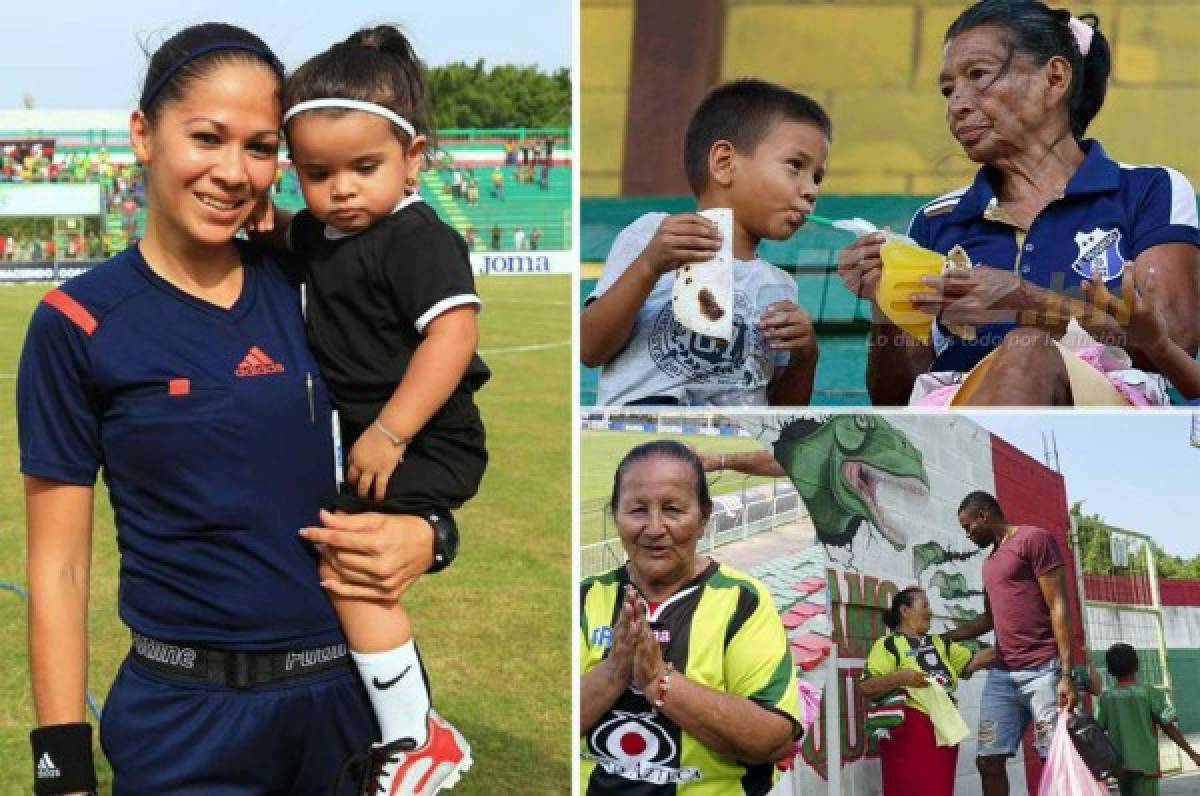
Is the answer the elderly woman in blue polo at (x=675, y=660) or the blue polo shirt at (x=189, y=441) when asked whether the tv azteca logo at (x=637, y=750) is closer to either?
the elderly woman in blue polo at (x=675, y=660)

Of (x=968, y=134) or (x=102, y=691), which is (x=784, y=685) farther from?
(x=102, y=691)

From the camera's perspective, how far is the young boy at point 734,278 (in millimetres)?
2859

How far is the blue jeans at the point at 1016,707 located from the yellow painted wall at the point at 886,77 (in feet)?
2.99

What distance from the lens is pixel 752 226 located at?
2.88 metres

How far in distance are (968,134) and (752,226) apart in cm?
43

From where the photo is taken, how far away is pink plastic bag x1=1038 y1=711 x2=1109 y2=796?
2.75 metres

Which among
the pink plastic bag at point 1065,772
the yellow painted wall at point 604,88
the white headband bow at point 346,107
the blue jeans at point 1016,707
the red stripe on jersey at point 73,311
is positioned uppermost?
the yellow painted wall at point 604,88

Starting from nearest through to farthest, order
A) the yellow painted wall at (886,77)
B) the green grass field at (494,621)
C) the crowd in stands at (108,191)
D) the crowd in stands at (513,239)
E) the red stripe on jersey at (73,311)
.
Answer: the red stripe on jersey at (73,311), the yellow painted wall at (886,77), the green grass field at (494,621), the crowd in stands at (108,191), the crowd in stands at (513,239)

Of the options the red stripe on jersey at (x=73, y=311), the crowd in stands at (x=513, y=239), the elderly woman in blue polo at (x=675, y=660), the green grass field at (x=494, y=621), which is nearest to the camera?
the red stripe on jersey at (x=73, y=311)

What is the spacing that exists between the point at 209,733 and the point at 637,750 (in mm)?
812

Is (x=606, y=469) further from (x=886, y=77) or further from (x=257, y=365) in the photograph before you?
(x=886, y=77)

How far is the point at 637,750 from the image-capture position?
2.76m

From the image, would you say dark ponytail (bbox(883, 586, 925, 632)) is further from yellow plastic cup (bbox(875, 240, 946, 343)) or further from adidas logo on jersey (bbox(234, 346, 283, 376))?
adidas logo on jersey (bbox(234, 346, 283, 376))

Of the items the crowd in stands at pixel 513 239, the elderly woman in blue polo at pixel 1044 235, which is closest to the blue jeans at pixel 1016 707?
the elderly woman in blue polo at pixel 1044 235
